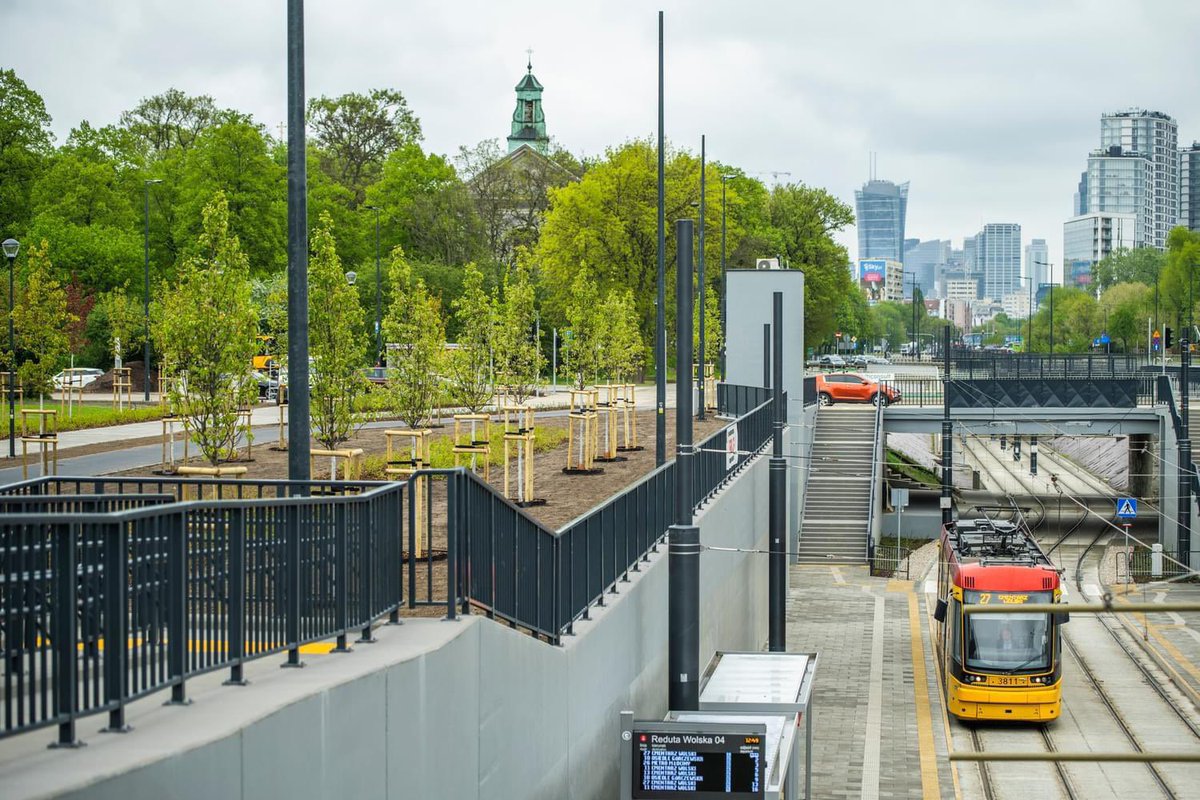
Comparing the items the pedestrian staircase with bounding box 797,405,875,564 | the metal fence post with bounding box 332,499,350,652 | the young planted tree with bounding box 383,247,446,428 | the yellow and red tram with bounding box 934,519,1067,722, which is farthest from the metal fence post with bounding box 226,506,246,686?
the pedestrian staircase with bounding box 797,405,875,564

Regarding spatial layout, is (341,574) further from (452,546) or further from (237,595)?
(452,546)

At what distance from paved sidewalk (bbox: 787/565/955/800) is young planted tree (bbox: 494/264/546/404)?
8441mm

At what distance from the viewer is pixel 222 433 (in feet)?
66.5

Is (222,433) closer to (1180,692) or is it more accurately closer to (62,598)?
(62,598)

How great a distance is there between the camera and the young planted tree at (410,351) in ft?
67.6

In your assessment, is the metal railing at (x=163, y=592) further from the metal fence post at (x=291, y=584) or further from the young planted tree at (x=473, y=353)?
the young planted tree at (x=473, y=353)

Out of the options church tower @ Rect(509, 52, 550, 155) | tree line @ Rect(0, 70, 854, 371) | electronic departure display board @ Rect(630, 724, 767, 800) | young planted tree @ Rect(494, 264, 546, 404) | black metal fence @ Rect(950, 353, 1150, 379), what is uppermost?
church tower @ Rect(509, 52, 550, 155)

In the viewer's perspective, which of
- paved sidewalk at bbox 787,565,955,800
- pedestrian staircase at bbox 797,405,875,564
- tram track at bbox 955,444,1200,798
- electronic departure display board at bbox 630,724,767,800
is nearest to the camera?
electronic departure display board at bbox 630,724,767,800

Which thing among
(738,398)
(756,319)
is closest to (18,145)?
(756,319)

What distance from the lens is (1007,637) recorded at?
87.7ft

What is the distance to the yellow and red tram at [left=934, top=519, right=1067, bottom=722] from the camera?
26.3 metres

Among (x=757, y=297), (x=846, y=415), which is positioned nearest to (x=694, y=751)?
(x=757, y=297)

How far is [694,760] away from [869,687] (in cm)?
1765

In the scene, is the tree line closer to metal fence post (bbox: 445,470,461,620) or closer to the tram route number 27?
the tram route number 27
